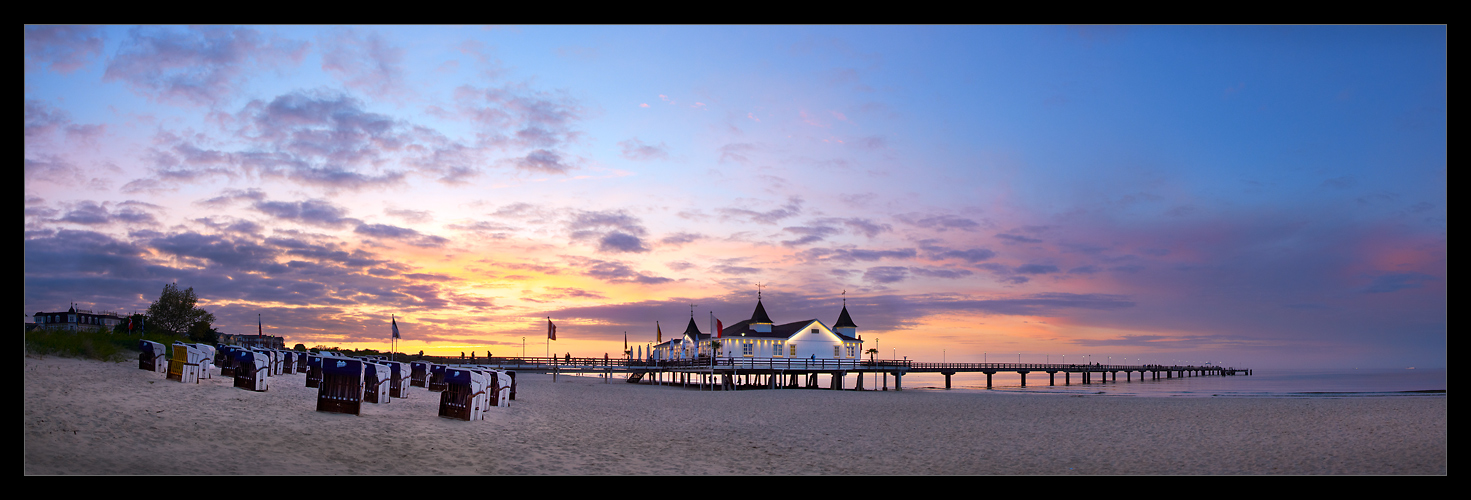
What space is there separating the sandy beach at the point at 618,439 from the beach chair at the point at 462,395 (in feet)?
1.28

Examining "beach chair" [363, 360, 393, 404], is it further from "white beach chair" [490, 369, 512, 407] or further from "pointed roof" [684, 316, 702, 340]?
"pointed roof" [684, 316, 702, 340]

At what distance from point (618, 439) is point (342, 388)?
580 centimetres

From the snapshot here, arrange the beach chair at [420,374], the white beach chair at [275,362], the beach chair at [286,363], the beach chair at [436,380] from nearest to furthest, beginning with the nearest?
the white beach chair at [275,362] → the beach chair at [436,380] → the beach chair at [286,363] → the beach chair at [420,374]

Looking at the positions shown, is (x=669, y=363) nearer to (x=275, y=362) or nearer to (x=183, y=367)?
(x=275, y=362)

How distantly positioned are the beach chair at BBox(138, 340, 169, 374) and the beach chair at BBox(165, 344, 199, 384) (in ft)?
2.75

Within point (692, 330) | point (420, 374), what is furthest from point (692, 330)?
point (420, 374)

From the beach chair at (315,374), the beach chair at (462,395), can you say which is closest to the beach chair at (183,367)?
the beach chair at (315,374)

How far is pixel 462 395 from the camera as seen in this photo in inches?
671

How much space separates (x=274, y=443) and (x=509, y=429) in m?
5.52

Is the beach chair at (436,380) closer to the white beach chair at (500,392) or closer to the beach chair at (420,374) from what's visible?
the beach chair at (420,374)

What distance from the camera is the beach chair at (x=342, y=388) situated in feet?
50.4
